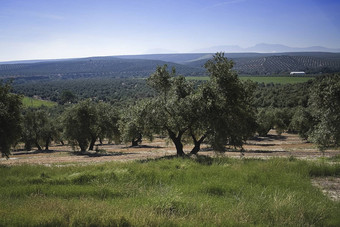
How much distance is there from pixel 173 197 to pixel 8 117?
22.1 meters

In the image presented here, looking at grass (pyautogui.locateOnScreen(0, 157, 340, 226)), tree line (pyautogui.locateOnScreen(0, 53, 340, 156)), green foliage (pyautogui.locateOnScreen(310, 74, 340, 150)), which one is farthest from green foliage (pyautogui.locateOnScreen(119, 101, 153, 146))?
green foliage (pyautogui.locateOnScreen(310, 74, 340, 150))

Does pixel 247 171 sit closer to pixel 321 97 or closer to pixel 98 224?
pixel 98 224

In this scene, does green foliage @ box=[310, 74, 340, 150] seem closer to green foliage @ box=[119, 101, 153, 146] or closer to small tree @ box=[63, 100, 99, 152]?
green foliage @ box=[119, 101, 153, 146]

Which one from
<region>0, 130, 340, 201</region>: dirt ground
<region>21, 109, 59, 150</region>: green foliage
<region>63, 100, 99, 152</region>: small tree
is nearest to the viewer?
<region>0, 130, 340, 201</region>: dirt ground

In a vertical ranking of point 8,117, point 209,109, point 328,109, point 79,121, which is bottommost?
point 79,121

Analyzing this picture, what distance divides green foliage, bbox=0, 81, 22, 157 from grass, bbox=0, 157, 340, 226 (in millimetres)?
12677

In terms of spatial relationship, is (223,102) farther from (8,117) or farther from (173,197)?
(8,117)

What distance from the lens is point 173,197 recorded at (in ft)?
27.1

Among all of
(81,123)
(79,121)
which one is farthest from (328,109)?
(79,121)

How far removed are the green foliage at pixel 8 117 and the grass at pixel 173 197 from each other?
1268 centimetres

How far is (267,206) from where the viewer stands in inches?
315

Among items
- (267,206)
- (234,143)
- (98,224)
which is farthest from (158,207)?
(234,143)

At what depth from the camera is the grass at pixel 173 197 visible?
677cm

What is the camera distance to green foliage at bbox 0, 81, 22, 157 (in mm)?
23578
